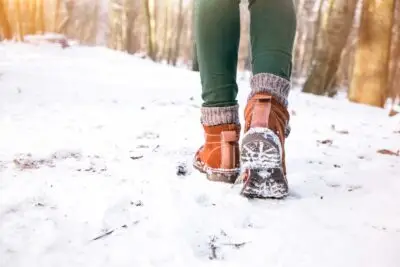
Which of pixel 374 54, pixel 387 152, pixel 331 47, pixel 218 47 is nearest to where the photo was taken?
pixel 218 47

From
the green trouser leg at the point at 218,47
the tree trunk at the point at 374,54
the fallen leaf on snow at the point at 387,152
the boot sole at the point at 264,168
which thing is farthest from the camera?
the tree trunk at the point at 374,54

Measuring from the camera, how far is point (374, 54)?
6.34m

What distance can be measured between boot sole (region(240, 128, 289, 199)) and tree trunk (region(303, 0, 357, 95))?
21.0 ft

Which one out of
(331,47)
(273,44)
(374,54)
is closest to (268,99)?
(273,44)

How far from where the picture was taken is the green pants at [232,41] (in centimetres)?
127

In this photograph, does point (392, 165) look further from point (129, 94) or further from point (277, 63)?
point (129, 94)

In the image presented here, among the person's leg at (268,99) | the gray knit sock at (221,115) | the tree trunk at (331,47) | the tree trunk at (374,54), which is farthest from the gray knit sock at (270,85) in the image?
the tree trunk at (331,47)

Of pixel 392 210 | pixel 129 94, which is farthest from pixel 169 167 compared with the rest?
pixel 129 94

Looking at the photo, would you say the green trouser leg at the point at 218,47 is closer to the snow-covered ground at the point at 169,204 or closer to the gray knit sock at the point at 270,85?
the gray knit sock at the point at 270,85

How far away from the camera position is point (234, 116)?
54.4 inches

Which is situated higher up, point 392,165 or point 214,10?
point 214,10

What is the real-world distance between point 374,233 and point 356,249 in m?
0.12

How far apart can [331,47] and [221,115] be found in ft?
20.9

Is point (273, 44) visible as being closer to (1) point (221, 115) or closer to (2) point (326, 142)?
(1) point (221, 115)
